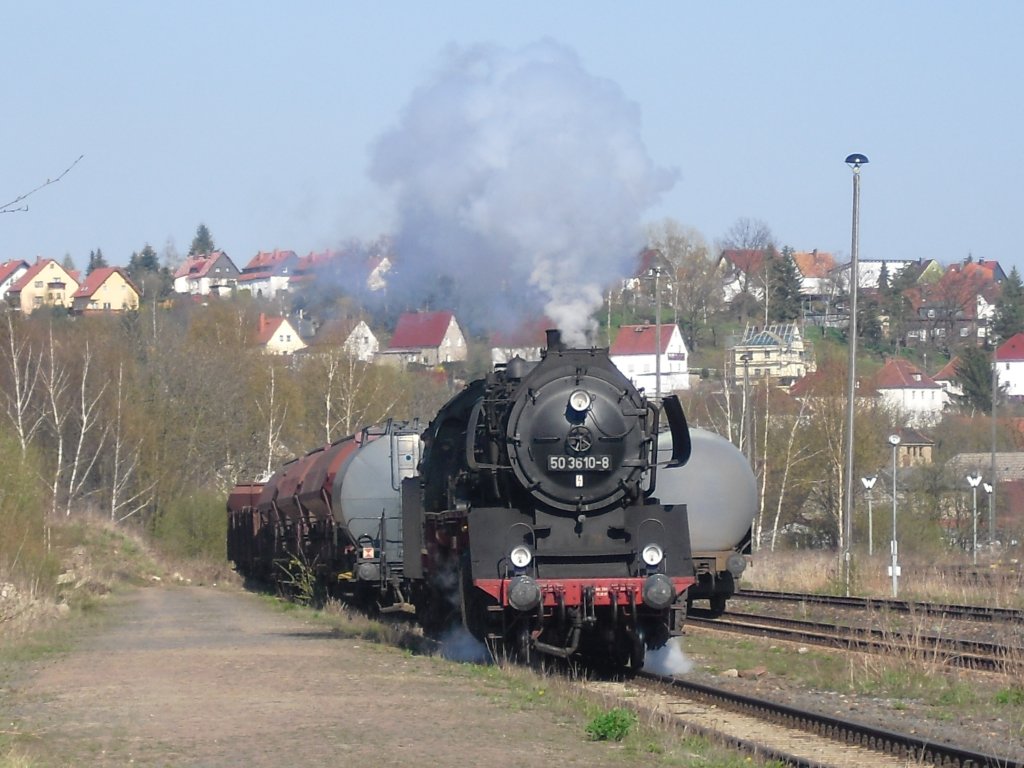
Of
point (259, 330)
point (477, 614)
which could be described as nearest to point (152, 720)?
point (477, 614)

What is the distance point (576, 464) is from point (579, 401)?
0.64m

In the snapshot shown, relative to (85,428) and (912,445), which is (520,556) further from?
(912,445)

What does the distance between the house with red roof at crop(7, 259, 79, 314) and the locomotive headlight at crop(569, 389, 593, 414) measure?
123 meters

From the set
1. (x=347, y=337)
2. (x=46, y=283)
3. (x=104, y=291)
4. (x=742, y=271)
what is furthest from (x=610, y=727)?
(x=46, y=283)

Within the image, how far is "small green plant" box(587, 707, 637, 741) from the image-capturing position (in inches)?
412

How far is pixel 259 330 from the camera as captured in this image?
2904 inches

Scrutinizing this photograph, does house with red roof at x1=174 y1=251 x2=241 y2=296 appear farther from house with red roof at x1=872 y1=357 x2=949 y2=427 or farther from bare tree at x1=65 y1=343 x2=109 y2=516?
bare tree at x1=65 y1=343 x2=109 y2=516

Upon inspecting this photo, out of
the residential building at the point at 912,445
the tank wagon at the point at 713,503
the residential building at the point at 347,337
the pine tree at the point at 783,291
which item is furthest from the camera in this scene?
the pine tree at the point at 783,291

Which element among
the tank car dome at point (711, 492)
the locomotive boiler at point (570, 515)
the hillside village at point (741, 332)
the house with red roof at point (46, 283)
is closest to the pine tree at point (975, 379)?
the hillside village at point (741, 332)

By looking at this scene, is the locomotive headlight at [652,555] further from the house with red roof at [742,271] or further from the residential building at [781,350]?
the house with red roof at [742,271]

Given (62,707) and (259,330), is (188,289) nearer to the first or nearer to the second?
(259,330)

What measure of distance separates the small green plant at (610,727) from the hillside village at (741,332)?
30.7 ft

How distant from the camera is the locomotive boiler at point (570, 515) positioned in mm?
14258

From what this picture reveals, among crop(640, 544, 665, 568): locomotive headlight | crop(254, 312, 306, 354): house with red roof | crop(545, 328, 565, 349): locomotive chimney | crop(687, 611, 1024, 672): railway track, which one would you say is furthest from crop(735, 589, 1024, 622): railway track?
crop(254, 312, 306, 354): house with red roof
